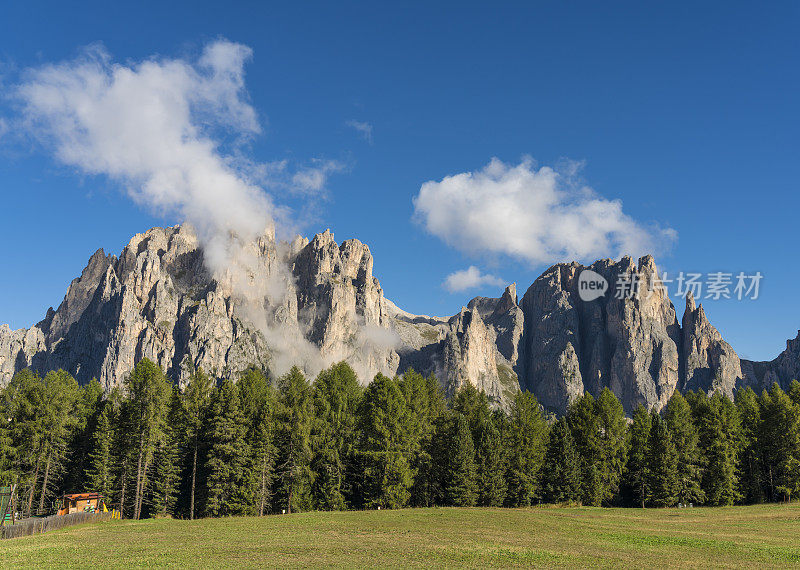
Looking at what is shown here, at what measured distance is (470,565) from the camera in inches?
985

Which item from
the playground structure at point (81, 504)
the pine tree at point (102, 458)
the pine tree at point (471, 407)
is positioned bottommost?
the playground structure at point (81, 504)

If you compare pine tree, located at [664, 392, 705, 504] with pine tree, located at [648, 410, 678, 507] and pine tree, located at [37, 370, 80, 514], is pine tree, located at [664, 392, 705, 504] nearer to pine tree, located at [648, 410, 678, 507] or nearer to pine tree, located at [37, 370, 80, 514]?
pine tree, located at [648, 410, 678, 507]

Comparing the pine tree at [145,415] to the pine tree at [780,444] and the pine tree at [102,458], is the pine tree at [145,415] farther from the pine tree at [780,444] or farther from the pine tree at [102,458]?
the pine tree at [780,444]

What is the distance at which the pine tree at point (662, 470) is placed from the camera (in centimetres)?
6744

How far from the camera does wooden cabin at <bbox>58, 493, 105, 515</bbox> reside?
171 feet

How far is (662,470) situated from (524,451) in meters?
17.7

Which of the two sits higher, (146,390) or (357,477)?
(146,390)

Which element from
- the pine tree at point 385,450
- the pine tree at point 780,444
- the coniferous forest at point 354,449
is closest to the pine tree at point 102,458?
the coniferous forest at point 354,449

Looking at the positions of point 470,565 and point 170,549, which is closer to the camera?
point 470,565

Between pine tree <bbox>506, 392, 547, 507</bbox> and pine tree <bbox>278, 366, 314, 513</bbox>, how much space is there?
25.4m

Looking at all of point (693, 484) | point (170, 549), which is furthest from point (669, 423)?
point (170, 549)

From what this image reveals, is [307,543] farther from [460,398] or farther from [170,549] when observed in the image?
[460,398]

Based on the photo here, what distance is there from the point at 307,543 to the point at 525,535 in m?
15.0

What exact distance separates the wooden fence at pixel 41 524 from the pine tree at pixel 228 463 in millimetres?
11923
